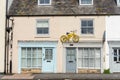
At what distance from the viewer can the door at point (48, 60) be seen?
117 ft

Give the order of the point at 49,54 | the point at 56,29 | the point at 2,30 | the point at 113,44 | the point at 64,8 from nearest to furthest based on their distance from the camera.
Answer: the point at 113,44
the point at 2,30
the point at 49,54
the point at 56,29
the point at 64,8

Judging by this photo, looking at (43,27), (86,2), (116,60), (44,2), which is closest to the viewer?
(116,60)

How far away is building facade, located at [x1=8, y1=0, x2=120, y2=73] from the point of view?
1404 inches

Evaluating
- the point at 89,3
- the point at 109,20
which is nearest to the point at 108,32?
the point at 109,20

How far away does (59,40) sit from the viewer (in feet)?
117

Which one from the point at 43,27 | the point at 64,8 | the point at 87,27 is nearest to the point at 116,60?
the point at 87,27

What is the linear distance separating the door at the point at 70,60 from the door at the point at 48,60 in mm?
1397

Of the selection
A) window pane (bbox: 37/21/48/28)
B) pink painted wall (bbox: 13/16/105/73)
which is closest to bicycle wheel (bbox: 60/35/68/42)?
pink painted wall (bbox: 13/16/105/73)

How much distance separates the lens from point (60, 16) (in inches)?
1430

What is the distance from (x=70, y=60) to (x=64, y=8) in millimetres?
5041

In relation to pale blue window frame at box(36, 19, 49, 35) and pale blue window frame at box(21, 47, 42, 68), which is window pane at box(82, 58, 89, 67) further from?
pale blue window frame at box(36, 19, 49, 35)

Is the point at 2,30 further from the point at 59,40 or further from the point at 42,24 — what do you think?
the point at 59,40

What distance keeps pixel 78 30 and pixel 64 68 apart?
3755mm

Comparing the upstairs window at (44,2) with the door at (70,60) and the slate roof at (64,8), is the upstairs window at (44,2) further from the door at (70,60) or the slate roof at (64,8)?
the door at (70,60)
